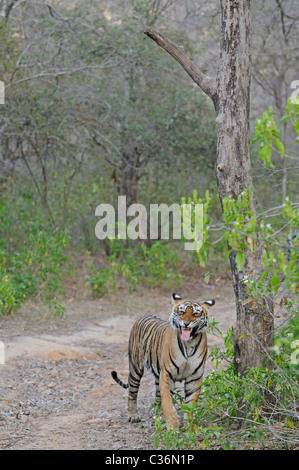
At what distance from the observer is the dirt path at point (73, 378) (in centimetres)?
496

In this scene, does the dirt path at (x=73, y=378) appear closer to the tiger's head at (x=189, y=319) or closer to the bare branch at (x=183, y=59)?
the tiger's head at (x=189, y=319)

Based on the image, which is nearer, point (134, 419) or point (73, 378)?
point (134, 419)

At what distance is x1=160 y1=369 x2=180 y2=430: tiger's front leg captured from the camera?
4508 millimetres

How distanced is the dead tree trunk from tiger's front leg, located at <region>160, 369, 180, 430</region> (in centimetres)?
54

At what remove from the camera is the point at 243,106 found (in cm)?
450

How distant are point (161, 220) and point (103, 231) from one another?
1204 mm

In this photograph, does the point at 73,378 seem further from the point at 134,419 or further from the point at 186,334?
the point at 186,334

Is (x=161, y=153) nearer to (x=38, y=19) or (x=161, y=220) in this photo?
(x=161, y=220)

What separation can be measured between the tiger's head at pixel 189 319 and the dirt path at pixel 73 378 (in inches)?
9.6

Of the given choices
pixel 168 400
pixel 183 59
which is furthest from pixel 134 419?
pixel 183 59

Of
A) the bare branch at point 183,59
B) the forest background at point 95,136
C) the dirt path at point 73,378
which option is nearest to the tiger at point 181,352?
the dirt path at point 73,378

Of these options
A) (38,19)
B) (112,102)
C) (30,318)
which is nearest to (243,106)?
(30,318)

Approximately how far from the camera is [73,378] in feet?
23.2

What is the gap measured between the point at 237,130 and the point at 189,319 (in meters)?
1.38
